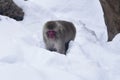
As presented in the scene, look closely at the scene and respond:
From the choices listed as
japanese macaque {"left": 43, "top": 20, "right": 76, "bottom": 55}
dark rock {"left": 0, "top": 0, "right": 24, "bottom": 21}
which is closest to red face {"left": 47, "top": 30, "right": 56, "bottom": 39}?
japanese macaque {"left": 43, "top": 20, "right": 76, "bottom": 55}

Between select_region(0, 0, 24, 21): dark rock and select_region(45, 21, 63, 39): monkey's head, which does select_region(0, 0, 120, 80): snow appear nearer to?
select_region(0, 0, 24, 21): dark rock

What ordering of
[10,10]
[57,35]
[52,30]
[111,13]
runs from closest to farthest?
[52,30] → [57,35] → [10,10] → [111,13]

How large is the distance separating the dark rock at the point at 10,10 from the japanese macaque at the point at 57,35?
158 centimetres

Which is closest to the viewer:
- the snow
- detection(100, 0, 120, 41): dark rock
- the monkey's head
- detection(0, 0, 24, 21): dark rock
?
the snow

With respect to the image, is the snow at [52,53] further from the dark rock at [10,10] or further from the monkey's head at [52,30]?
the monkey's head at [52,30]

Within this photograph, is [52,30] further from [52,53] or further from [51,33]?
[52,53]

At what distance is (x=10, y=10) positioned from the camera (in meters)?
9.68

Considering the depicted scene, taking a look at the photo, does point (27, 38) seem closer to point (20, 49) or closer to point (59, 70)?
point (20, 49)

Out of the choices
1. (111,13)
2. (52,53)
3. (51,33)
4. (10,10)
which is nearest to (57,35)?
(51,33)

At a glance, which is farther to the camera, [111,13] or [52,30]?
[111,13]

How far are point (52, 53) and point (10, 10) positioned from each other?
3.48 meters

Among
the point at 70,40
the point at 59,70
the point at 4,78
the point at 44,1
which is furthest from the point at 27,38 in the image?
the point at 44,1

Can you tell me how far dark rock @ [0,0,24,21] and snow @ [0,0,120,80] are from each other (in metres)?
0.26

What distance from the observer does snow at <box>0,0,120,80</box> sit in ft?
18.9
